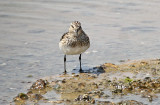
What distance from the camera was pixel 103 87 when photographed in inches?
413

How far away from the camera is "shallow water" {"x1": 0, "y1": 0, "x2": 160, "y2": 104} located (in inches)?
508

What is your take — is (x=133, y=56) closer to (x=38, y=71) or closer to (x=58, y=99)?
(x=38, y=71)

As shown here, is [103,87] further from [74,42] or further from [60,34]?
[60,34]

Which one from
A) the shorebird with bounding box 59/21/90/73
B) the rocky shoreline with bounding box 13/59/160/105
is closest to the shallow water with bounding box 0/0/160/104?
the rocky shoreline with bounding box 13/59/160/105

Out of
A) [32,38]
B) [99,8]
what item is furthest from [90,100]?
[99,8]

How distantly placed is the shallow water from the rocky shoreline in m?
0.72

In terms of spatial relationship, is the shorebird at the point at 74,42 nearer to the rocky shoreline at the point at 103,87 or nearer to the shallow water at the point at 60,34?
the rocky shoreline at the point at 103,87

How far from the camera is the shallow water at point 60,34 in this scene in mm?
12891

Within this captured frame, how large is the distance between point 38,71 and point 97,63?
1.98 metres

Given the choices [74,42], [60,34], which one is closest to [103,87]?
[74,42]

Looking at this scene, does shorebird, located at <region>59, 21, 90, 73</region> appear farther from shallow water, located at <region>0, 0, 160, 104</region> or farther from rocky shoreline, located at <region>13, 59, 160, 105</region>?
shallow water, located at <region>0, 0, 160, 104</region>

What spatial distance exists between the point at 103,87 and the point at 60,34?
20.9 ft

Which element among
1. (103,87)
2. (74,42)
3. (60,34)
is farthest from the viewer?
(60,34)

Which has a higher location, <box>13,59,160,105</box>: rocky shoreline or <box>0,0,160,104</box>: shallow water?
<box>0,0,160,104</box>: shallow water
